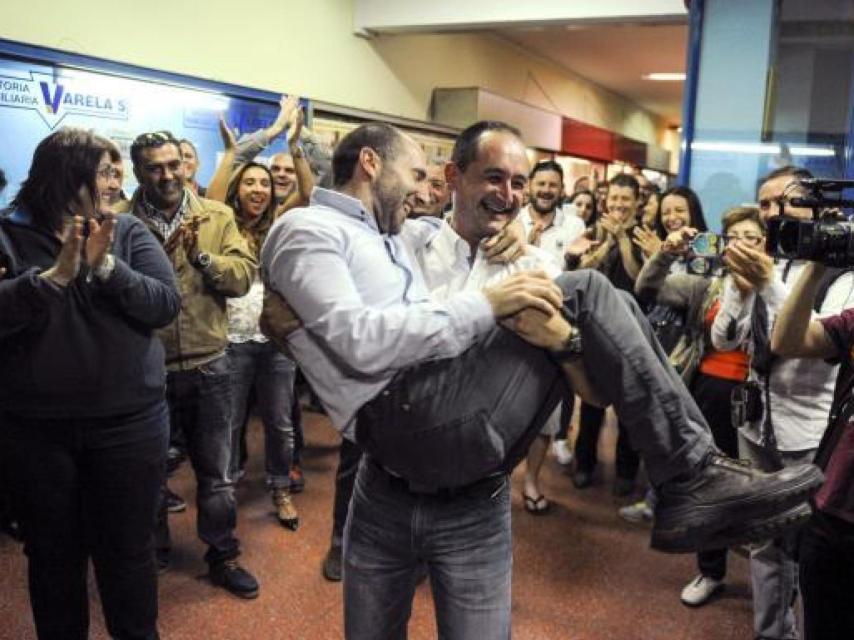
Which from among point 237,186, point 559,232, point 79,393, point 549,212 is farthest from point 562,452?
point 79,393

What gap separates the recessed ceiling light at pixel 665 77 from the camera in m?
9.86

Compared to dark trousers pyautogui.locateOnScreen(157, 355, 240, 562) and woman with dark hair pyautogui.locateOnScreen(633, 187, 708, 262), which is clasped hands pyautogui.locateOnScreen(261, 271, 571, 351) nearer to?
dark trousers pyautogui.locateOnScreen(157, 355, 240, 562)

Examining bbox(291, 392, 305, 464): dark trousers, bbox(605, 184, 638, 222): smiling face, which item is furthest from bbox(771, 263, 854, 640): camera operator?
bbox(291, 392, 305, 464): dark trousers

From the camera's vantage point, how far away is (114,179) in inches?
69.8

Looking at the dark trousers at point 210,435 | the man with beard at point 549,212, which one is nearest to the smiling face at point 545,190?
the man with beard at point 549,212

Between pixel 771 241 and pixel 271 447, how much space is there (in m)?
2.17

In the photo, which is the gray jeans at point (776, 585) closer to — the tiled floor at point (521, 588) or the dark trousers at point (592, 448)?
the tiled floor at point (521, 588)

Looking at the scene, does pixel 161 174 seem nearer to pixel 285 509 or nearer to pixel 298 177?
pixel 298 177

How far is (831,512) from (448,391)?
901mm

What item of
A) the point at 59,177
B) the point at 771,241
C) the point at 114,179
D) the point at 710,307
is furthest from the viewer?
the point at 710,307

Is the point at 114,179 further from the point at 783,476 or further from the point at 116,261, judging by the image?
the point at 783,476

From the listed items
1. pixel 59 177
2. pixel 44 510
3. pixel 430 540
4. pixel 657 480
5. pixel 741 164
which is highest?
pixel 741 164

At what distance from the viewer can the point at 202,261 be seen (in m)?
2.28

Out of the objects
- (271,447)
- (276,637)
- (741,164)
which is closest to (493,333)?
(276,637)
